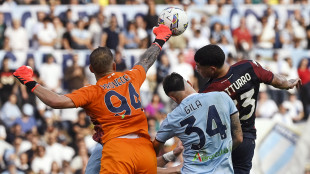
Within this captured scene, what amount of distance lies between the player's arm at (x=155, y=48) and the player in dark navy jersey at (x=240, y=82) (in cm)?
79

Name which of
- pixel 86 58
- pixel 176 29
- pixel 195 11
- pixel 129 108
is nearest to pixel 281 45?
pixel 195 11

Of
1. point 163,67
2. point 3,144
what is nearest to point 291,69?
point 163,67

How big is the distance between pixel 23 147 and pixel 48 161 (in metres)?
0.70

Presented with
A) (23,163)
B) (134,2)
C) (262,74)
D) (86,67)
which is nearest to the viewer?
(262,74)

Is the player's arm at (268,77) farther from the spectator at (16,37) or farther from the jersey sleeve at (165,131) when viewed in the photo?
the spectator at (16,37)

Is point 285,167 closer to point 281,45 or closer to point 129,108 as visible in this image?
point 281,45

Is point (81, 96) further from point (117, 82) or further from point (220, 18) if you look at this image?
point (220, 18)

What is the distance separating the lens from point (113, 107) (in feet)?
27.8

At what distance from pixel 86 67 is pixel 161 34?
8.77m

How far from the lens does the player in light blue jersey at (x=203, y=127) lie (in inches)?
319

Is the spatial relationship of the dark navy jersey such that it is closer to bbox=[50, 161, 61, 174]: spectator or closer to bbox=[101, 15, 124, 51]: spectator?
bbox=[50, 161, 61, 174]: spectator

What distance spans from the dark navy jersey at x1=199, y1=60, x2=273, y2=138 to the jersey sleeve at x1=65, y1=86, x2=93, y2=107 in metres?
1.36

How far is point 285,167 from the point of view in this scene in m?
15.7

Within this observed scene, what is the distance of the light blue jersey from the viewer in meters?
8.09
